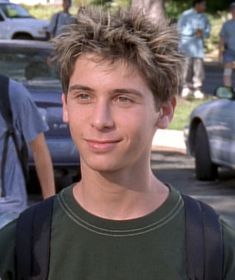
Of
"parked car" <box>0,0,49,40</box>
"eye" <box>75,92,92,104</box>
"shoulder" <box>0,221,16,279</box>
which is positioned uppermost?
"eye" <box>75,92,92,104</box>

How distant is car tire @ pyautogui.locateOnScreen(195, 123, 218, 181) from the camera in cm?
1270

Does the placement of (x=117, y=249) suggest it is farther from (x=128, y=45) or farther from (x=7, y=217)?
(x=7, y=217)

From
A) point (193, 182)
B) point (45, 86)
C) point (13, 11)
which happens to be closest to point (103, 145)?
point (45, 86)

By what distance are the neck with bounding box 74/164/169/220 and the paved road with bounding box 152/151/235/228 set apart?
298 inches

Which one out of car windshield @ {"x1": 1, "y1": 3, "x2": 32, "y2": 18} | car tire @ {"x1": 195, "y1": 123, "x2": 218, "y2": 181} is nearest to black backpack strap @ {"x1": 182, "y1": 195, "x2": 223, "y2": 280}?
car tire @ {"x1": 195, "y1": 123, "x2": 218, "y2": 181}

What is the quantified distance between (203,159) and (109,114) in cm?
1038

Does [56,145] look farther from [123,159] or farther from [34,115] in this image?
[123,159]

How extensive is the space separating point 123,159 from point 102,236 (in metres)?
0.18

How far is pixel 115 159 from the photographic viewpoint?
2471mm

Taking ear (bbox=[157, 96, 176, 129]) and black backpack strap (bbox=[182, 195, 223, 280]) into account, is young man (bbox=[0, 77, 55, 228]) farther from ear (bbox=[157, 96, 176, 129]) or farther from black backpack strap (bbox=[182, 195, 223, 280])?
black backpack strap (bbox=[182, 195, 223, 280])

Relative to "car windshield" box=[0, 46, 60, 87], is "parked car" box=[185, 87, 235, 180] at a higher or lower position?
lower

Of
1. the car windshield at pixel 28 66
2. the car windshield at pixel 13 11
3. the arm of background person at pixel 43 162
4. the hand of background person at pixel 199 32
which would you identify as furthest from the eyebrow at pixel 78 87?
the car windshield at pixel 13 11

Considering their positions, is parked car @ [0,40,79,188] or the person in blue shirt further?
the person in blue shirt

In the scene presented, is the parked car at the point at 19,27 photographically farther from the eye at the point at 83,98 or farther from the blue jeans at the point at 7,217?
the eye at the point at 83,98
